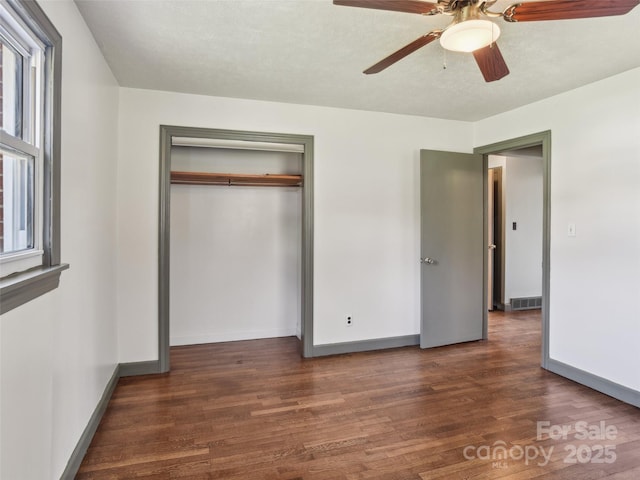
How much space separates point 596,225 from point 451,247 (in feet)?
4.42

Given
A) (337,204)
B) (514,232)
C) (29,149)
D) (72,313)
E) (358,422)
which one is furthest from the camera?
(514,232)

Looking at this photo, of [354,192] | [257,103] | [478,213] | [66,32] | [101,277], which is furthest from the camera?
[478,213]

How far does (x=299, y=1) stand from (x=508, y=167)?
4.81 metres

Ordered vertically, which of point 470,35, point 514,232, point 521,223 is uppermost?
point 470,35

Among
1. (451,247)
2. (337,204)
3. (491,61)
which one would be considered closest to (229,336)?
(337,204)

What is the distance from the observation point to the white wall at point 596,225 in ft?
9.26

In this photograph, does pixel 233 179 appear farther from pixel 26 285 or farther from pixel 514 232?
pixel 514 232

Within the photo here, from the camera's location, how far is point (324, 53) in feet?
8.43

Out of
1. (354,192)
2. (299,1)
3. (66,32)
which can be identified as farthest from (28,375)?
(354,192)

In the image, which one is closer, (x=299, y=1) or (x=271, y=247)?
(x=299, y=1)

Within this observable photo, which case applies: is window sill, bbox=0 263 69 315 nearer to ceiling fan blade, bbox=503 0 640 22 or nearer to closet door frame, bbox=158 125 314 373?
closet door frame, bbox=158 125 314 373

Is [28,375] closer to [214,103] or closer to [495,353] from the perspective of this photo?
[214,103]

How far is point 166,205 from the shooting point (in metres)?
3.32

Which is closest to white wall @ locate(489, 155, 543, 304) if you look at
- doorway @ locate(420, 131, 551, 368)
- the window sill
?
doorway @ locate(420, 131, 551, 368)
